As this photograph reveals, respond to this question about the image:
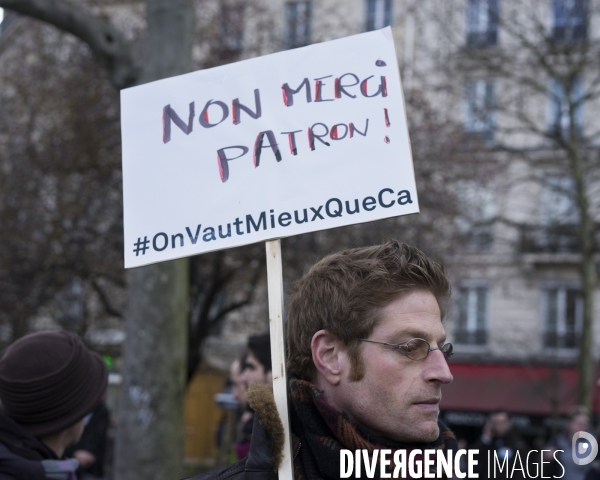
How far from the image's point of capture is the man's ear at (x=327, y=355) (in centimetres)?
219

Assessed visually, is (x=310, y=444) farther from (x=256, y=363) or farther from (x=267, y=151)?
(x=256, y=363)

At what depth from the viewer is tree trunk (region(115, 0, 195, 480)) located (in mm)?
6598

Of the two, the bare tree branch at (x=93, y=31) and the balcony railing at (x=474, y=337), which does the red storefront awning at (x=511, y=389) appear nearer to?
the balcony railing at (x=474, y=337)

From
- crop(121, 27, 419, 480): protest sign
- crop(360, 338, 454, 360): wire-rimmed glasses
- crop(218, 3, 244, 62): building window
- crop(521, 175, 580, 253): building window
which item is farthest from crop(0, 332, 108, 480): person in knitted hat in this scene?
crop(521, 175, 580, 253): building window

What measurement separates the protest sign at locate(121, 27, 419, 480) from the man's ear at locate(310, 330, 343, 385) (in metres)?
0.14

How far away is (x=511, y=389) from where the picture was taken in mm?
22344

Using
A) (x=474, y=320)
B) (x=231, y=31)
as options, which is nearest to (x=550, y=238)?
(x=474, y=320)

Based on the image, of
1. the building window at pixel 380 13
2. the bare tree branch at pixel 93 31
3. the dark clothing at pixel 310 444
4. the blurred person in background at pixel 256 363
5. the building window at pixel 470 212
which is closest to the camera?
the dark clothing at pixel 310 444

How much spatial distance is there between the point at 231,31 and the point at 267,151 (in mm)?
12295

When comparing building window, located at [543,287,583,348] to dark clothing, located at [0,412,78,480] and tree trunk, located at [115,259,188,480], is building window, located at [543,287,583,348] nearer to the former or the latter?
tree trunk, located at [115,259,188,480]

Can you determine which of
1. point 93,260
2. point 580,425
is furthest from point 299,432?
point 93,260

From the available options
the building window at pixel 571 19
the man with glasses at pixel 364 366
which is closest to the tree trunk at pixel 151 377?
the man with glasses at pixel 364 366

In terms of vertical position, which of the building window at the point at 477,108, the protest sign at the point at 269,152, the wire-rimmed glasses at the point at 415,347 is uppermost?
the building window at the point at 477,108

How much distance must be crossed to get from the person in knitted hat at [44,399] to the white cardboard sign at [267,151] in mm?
480
